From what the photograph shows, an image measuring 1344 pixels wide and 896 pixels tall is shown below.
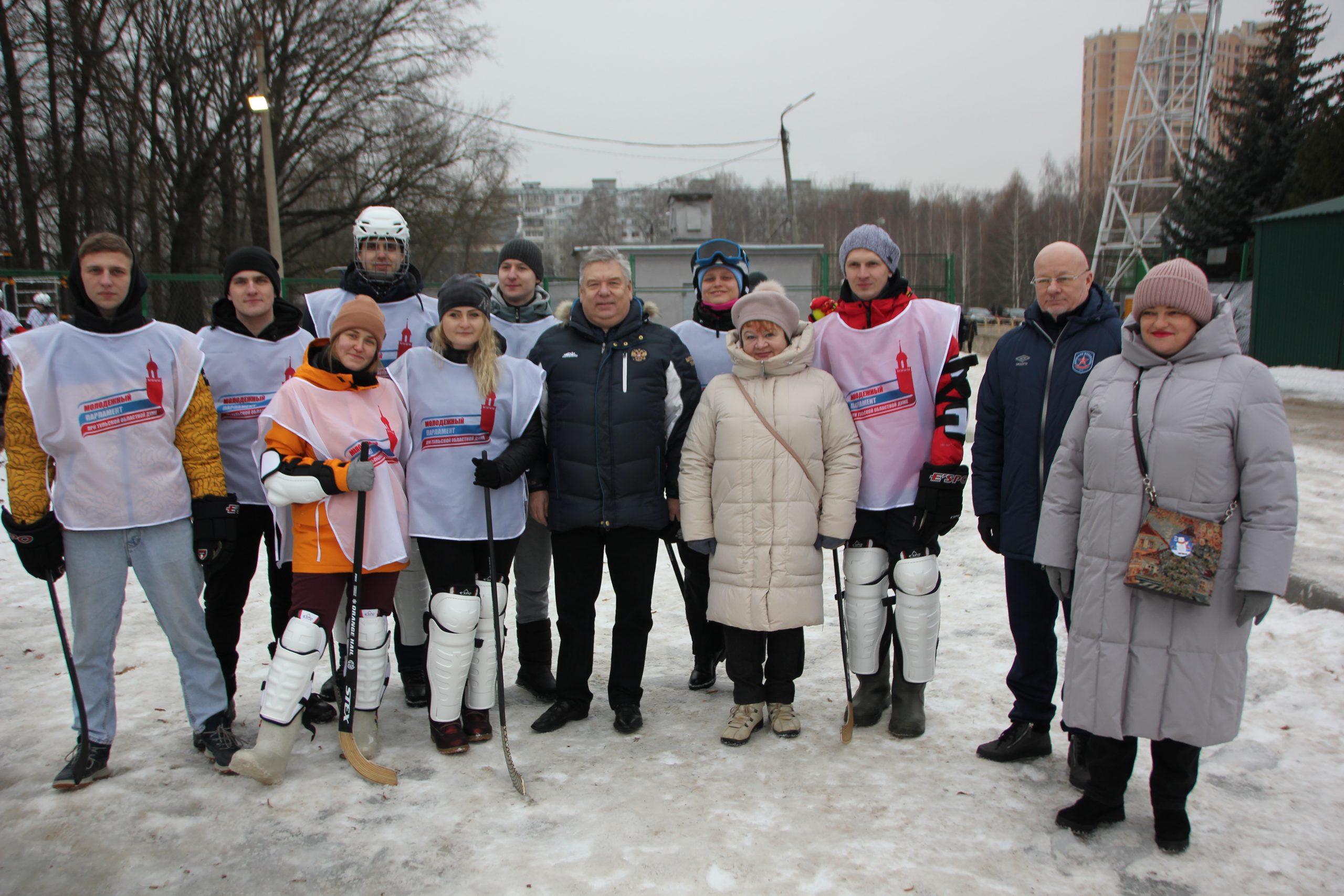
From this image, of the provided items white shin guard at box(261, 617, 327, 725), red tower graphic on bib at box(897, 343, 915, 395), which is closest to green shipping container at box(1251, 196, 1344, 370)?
red tower graphic on bib at box(897, 343, 915, 395)

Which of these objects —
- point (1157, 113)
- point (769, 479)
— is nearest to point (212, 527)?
point (769, 479)

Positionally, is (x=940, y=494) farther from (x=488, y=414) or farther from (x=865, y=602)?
(x=488, y=414)

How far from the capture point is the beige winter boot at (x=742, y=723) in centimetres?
354

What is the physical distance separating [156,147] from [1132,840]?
2368 centimetres

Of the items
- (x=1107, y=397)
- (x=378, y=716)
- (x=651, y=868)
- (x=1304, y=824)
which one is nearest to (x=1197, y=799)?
(x=1304, y=824)

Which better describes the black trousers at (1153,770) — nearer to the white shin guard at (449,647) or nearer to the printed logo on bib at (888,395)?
the printed logo on bib at (888,395)

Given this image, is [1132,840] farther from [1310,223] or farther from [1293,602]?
[1310,223]

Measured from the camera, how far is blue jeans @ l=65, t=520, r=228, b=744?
124 inches

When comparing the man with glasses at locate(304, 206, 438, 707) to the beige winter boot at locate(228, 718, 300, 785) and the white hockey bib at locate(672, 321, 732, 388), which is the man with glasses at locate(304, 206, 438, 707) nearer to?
the beige winter boot at locate(228, 718, 300, 785)

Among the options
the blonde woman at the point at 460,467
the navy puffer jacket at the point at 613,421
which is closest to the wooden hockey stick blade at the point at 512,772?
the blonde woman at the point at 460,467

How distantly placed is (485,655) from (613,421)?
41.5 inches

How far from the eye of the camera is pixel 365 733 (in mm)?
3439

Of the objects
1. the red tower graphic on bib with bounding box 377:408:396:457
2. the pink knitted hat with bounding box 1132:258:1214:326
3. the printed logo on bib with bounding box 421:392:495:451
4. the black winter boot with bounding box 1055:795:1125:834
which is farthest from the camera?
the printed logo on bib with bounding box 421:392:495:451

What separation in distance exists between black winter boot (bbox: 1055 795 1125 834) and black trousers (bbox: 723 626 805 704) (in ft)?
3.64
